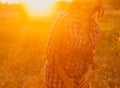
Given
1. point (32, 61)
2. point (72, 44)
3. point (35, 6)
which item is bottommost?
point (72, 44)

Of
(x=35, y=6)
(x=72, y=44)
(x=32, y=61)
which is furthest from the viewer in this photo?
(x=35, y=6)

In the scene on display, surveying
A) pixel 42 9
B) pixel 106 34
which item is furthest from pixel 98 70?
pixel 42 9

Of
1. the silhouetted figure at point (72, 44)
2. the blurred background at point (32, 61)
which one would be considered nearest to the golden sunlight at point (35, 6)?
the blurred background at point (32, 61)

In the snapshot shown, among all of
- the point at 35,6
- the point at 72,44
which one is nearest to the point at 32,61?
the point at 72,44

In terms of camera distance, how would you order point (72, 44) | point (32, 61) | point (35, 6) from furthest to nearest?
point (35, 6), point (32, 61), point (72, 44)

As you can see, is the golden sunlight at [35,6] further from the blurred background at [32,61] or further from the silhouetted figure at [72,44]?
the silhouetted figure at [72,44]

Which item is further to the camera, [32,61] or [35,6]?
[35,6]

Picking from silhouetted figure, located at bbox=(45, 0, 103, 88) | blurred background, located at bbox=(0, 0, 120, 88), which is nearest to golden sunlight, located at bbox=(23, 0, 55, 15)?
blurred background, located at bbox=(0, 0, 120, 88)

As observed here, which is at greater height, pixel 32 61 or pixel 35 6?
pixel 35 6

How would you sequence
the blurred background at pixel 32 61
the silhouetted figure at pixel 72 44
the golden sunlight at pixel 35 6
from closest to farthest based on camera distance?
the silhouetted figure at pixel 72 44, the blurred background at pixel 32 61, the golden sunlight at pixel 35 6

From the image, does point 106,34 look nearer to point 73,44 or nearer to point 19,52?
point 19,52

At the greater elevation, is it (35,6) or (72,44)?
(35,6)

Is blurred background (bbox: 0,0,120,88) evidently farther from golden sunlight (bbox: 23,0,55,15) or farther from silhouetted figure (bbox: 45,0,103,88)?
golden sunlight (bbox: 23,0,55,15)

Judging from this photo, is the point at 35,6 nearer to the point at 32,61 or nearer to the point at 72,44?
the point at 32,61
